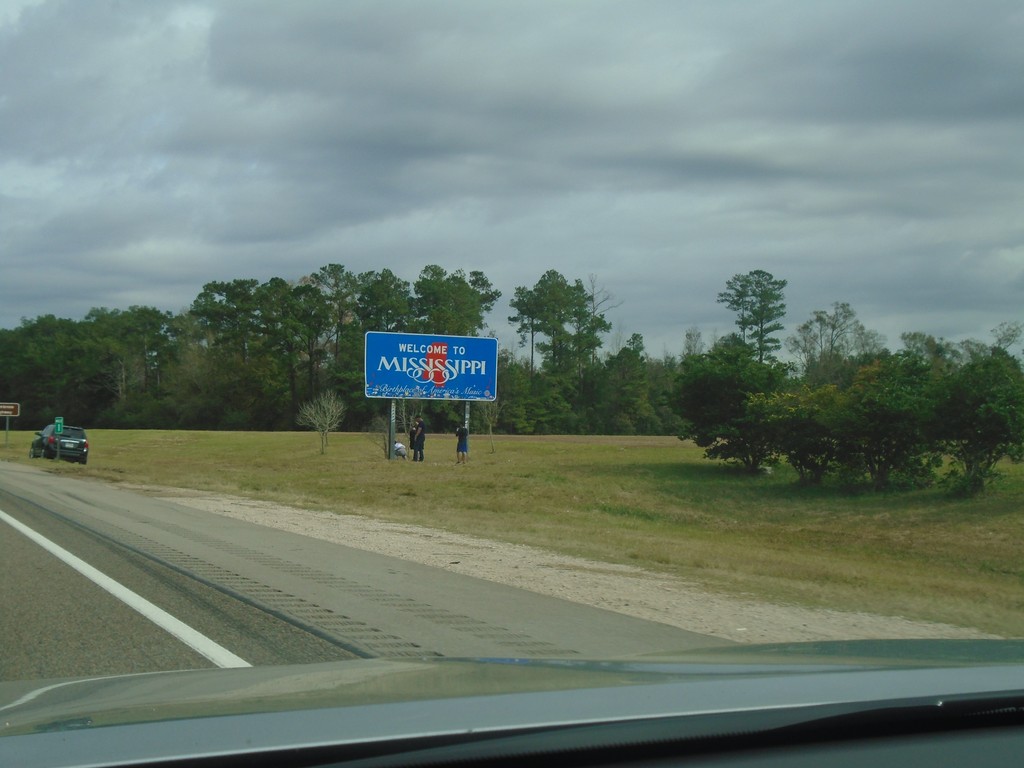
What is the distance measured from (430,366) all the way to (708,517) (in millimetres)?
16730

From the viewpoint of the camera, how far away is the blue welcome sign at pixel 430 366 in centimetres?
4166

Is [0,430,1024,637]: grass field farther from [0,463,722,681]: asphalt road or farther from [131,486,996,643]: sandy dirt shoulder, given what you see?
[0,463,722,681]: asphalt road

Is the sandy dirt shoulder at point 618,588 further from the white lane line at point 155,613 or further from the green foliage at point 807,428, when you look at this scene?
the green foliage at point 807,428

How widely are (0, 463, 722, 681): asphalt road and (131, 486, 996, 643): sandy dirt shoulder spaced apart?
1.85 feet

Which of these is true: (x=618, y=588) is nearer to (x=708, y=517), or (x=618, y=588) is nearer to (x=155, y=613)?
(x=155, y=613)

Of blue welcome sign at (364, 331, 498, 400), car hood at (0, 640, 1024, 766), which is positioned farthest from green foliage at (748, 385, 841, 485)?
car hood at (0, 640, 1024, 766)

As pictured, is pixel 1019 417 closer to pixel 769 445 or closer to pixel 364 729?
pixel 769 445

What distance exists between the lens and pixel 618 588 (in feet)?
39.4

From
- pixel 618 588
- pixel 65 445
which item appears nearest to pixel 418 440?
pixel 65 445

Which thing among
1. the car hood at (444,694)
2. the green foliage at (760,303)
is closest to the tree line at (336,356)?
the green foliage at (760,303)

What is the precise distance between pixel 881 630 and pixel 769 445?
95.2 ft

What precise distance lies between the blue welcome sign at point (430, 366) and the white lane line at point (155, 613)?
26988 millimetres

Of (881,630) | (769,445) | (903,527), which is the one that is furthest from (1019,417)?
(881,630)

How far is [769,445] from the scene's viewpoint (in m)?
38.0
